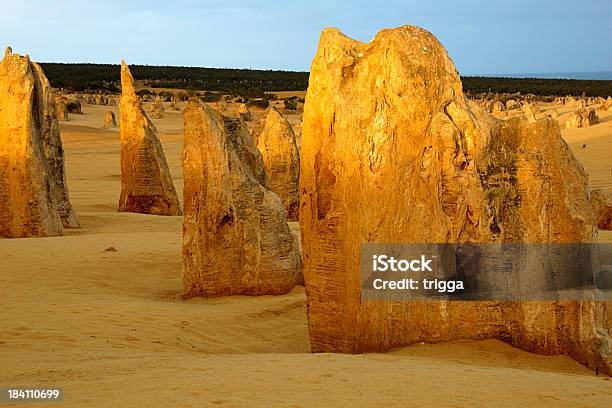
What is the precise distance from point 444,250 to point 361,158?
995 millimetres

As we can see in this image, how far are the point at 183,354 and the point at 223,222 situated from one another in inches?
121

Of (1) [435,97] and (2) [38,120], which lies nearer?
(1) [435,97]

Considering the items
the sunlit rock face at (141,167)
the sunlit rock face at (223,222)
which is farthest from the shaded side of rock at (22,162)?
the sunlit rock face at (223,222)

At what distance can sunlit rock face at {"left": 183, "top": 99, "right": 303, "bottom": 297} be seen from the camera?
9.84 m

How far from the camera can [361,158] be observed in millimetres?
7004

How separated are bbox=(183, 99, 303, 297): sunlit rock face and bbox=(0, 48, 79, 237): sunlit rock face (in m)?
4.44

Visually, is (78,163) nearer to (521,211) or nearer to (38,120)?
(38,120)

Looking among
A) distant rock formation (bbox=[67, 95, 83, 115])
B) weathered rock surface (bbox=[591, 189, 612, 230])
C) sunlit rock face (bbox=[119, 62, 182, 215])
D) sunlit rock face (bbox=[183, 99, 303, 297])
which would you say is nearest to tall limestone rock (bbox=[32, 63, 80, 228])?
sunlit rock face (bbox=[119, 62, 182, 215])

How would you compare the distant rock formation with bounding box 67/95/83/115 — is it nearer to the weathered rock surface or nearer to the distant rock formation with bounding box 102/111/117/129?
the distant rock formation with bounding box 102/111/117/129

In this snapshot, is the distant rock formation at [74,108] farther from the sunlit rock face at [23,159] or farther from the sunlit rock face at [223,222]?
the sunlit rock face at [223,222]

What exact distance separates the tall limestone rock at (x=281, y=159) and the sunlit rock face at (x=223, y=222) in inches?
280

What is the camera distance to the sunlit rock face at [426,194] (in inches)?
274

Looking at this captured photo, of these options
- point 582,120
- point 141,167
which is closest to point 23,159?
point 141,167

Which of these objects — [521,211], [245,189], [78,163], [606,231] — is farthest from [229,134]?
[78,163]
